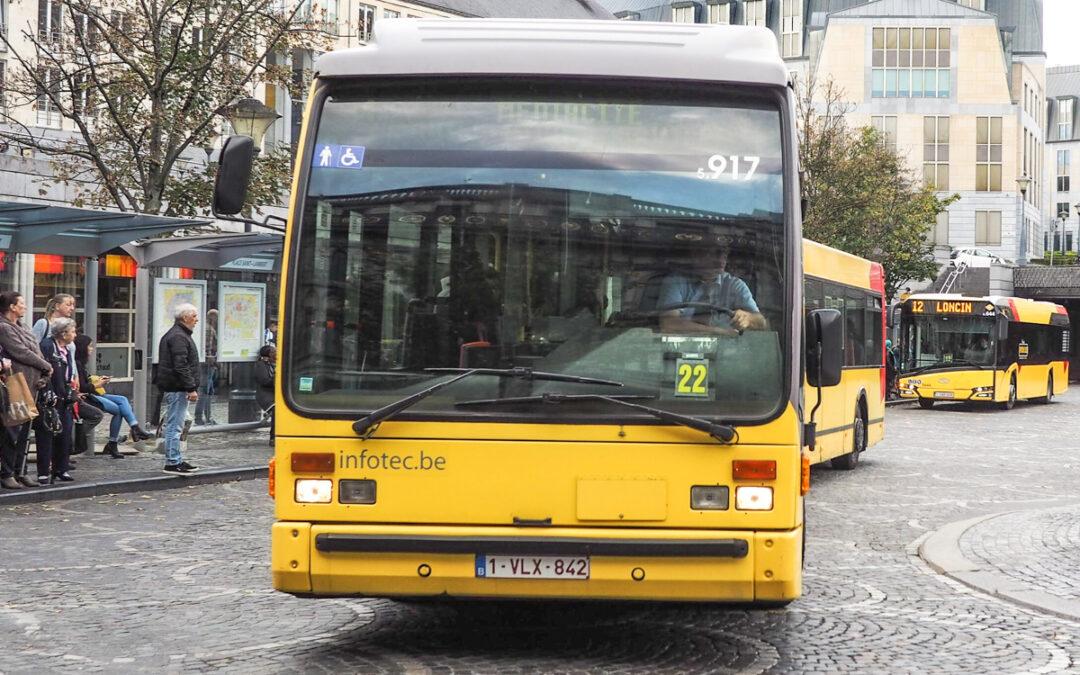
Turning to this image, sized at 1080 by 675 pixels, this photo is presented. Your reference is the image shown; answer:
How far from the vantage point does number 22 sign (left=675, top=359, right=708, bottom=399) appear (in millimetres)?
6578

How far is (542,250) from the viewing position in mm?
6691

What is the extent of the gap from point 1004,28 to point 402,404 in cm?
8072

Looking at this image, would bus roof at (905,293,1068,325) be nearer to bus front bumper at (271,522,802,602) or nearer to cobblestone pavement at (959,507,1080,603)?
cobblestone pavement at (959,507,1080,603)

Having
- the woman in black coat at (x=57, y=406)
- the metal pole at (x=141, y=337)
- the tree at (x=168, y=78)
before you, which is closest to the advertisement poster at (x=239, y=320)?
the metal pole at (x=141, y=337)

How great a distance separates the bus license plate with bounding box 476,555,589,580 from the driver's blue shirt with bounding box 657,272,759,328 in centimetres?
120

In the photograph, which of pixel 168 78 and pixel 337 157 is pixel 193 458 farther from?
pixel 337 157

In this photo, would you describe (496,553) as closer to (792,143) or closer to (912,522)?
(792,143)

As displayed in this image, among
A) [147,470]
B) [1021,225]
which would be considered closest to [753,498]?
[147,470]

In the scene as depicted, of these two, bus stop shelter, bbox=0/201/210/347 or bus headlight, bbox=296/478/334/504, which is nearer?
A: bus headlight, bbox=296/478/334/504

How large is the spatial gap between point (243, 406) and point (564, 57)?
14839 millimetres

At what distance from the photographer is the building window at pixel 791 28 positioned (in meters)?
84.9

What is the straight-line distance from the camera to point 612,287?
668cm

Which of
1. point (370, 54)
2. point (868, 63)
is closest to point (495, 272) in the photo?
point (370, 54)

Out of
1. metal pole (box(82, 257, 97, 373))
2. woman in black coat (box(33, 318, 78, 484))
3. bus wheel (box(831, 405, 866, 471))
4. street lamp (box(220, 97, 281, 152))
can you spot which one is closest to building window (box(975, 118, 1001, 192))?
bus wheel (box(831, 405, 866, 471))
